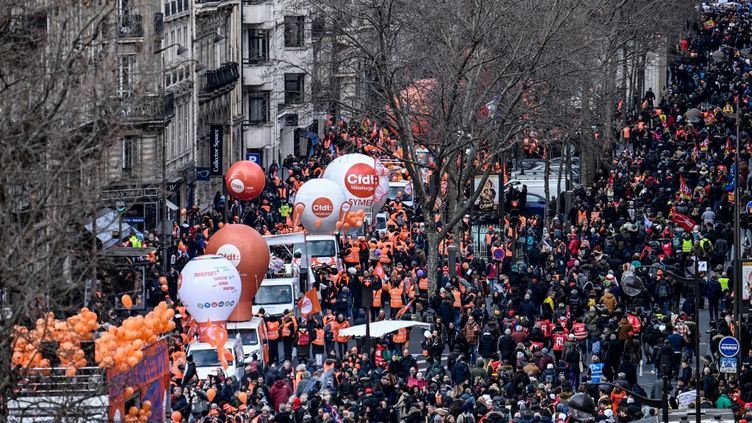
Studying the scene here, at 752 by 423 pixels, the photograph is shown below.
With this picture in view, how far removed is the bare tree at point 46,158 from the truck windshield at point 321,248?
32856mm

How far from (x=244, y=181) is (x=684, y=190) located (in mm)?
11450

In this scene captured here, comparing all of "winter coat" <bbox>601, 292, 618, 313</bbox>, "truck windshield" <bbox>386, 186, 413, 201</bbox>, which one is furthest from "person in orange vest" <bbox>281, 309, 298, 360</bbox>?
"truck windshield" <bbox>386, 186, 413, 201</bbox>

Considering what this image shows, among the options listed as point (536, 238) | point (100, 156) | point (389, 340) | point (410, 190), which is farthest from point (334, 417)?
point (410, 190)

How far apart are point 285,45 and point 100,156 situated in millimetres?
66889

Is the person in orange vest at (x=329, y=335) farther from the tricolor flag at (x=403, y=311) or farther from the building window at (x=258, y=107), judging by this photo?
the building window at (x=258, y=107)

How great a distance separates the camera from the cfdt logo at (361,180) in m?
66.4

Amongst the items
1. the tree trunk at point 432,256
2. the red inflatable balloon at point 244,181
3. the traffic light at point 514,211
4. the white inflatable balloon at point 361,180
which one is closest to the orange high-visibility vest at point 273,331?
the tree trunk at point 432,256

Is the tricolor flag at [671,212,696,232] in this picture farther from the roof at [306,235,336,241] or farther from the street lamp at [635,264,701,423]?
the roof at [306,235,336,241]

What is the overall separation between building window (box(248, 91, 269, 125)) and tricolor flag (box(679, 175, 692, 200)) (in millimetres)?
24805

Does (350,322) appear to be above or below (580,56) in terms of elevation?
below

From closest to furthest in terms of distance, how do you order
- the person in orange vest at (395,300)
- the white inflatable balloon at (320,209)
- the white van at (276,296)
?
the white van at (276,296), the person in orange vest at (395,300), the white inflatable balloon at (320,209)

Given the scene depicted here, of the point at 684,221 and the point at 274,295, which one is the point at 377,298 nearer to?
the point at 274,295

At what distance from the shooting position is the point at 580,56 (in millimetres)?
67875

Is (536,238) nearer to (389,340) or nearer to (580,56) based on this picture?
(580,56)
